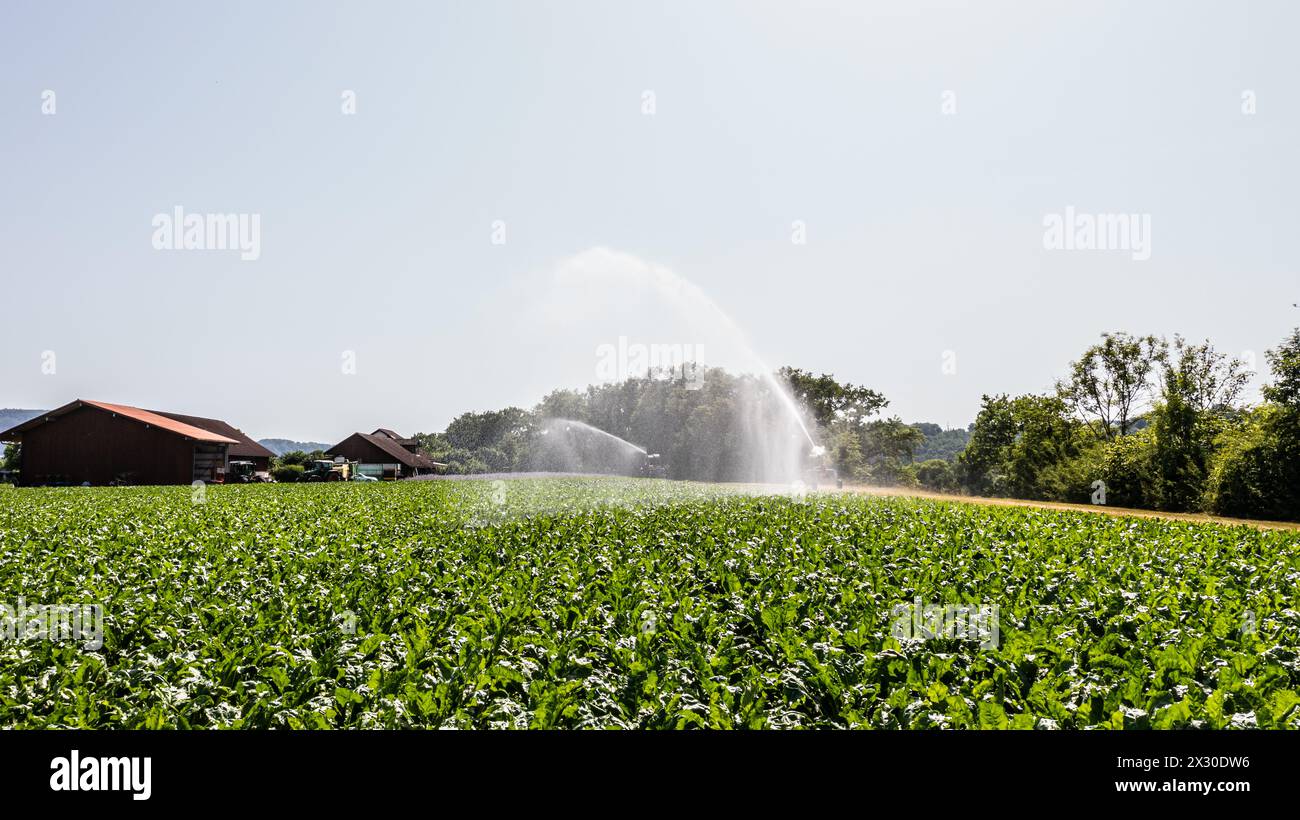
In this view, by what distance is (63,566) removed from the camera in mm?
9680

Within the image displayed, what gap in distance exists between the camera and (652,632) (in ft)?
19.5

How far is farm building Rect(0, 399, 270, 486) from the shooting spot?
44.8 metres

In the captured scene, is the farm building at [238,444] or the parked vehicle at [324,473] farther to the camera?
the farm building at [238,444]

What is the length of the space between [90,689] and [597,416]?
325ft

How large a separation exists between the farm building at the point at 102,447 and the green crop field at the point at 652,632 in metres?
38.8

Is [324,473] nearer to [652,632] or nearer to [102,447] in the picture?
[102,447]

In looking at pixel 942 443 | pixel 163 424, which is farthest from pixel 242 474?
pixel 942 443

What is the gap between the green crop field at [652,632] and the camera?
434cm

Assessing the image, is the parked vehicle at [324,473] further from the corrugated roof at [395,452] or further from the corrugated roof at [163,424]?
the corrugated roof at [163,424]

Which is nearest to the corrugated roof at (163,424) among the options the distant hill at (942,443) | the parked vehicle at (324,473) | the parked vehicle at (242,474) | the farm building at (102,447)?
the farm building at (102,447)

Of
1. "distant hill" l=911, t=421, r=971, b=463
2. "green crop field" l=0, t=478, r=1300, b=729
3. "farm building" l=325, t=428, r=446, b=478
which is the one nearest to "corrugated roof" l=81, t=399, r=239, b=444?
"farm building" l=325, t=428, r=446, b=478

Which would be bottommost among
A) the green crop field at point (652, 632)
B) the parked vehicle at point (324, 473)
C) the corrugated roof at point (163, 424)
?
the parked vehicle at point (324, 473)
